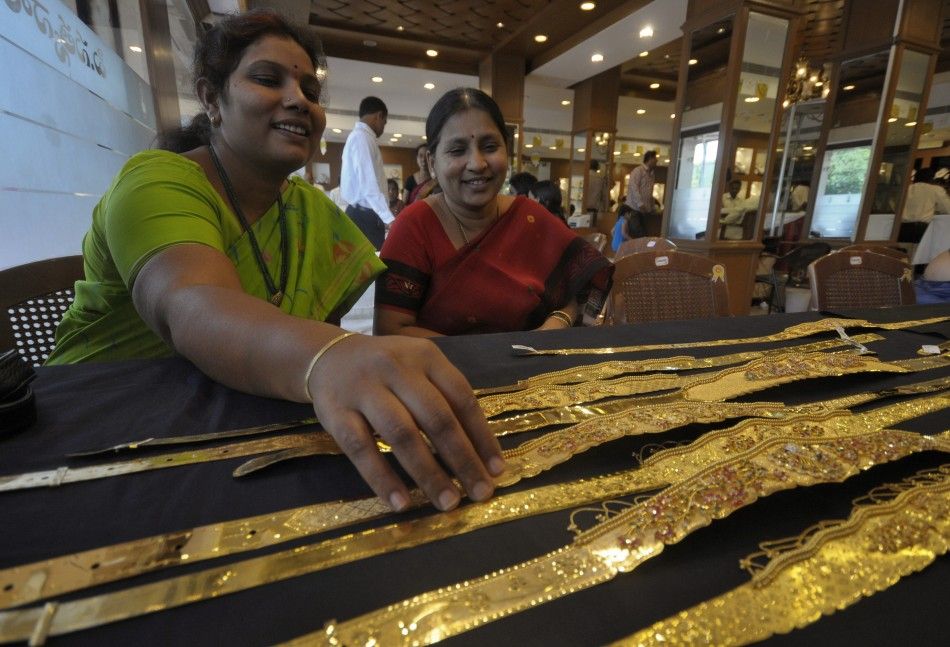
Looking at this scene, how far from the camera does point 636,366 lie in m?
0.82

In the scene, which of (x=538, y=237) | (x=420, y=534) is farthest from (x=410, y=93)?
(x=420, y=534)

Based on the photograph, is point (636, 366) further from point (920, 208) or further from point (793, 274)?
point (920, 208)

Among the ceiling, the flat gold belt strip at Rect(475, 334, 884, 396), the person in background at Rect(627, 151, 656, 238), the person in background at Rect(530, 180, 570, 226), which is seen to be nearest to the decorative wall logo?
the flat gold belt strip at Rect(475, 334, 884, 396)

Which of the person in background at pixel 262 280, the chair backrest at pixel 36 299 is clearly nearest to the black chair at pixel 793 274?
the person in background at pixel 262 280

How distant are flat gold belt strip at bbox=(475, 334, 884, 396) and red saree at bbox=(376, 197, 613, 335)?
0.61 meters

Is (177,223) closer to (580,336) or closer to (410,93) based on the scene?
(580,336)

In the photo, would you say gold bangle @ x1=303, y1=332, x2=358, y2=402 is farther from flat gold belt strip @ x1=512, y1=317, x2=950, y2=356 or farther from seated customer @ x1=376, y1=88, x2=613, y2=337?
seated customer @ x1=376, y1=88, x2=613, y2=337

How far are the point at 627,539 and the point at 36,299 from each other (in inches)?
51.8

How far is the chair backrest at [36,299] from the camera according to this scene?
98 centimetres

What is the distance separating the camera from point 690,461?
491mm

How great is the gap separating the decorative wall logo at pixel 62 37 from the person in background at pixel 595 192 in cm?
740

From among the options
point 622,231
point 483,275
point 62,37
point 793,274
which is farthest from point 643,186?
point 62,37

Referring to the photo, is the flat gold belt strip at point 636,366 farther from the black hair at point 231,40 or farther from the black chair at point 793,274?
the black chair at point 793,274

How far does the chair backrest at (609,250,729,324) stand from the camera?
153cm
